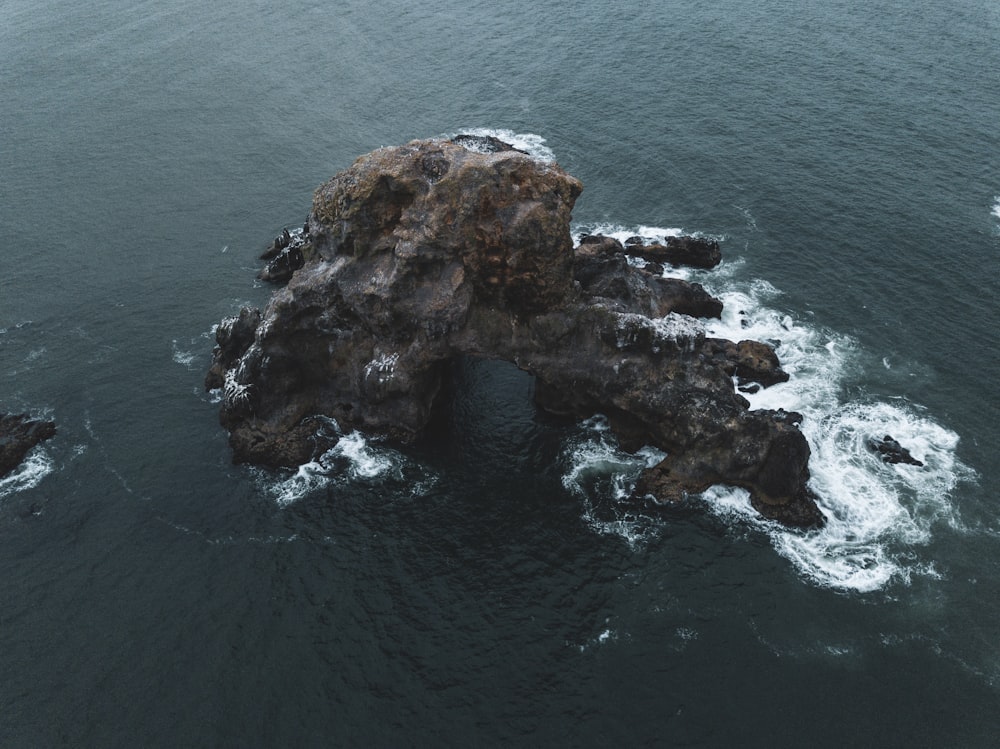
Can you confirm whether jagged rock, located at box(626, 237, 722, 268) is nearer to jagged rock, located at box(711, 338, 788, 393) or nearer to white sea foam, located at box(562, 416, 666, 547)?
jagged rock, located at box(711, 338, 788, 393)

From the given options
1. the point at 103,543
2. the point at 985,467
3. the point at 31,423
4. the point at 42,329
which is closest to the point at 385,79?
the point at 42,329

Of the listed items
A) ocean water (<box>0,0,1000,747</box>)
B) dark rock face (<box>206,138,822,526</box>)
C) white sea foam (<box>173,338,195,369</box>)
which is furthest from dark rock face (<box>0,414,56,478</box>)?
dark rock face (<box>206,138,822,526</box>)

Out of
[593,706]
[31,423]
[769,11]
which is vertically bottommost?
[593,706]

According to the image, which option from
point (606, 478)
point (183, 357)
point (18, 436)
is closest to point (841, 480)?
point (606, 478)

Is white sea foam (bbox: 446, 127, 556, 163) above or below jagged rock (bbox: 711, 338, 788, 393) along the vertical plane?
above

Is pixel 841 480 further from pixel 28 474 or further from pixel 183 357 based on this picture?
pixel 28 474

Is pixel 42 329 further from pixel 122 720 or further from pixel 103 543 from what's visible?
pixel 122 720

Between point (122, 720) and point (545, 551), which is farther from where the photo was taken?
point (545, 551)
